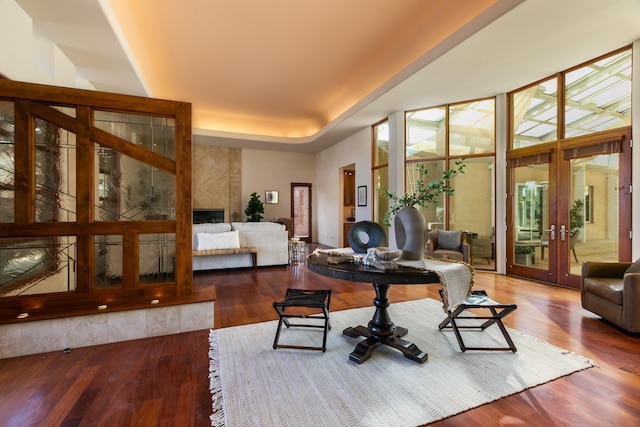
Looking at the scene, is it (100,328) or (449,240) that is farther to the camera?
(449,240)

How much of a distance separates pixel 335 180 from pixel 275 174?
7.81 ft

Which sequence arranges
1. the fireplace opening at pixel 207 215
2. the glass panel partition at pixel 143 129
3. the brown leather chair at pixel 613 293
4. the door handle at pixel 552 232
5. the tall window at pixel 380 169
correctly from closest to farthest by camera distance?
the brown leather chair at pixel 613 293 < the glass panel partition at pixel 143 129 < the door handle at pixel 552 232 < the tall window at pixel 380 169 < the fireplace opening at pixel 207 215

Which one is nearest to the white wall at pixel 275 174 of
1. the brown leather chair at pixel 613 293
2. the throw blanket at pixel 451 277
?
the brown leather chair at pixel 613 293

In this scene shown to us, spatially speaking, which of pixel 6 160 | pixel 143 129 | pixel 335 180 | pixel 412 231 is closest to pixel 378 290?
pixel 412 231

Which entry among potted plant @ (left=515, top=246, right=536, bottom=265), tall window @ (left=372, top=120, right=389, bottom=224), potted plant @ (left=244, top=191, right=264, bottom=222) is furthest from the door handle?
potted plant @ (left=244, top=191, right=264, bottom=222)

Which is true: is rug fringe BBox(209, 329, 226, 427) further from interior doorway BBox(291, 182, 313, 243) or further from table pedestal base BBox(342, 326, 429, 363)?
interior doorway BBox(291, 182, 313, 243)

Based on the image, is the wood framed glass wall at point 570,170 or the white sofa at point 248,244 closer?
the wood framed glass wall at point 570,170

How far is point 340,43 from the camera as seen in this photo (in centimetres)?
459

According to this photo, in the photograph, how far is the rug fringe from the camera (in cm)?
157

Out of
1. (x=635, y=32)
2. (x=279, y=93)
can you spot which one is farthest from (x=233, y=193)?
(x=635, y=32)

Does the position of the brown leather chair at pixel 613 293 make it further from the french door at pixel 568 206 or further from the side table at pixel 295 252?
the side table at pixel 295 252

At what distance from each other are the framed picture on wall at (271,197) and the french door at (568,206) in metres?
7.03

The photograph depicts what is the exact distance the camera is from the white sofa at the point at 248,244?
211 inches

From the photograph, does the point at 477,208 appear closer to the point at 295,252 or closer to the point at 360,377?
the point at 295,252
